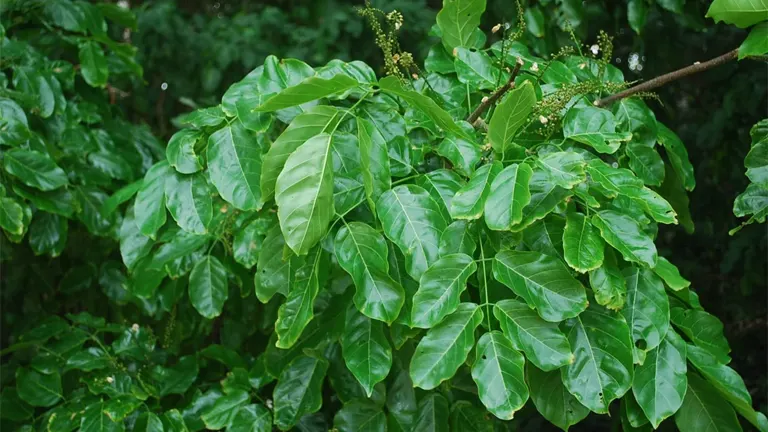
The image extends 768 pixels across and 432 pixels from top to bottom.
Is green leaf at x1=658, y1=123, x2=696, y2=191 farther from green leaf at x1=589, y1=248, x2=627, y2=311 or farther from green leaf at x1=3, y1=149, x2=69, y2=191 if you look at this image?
green leaf at x1=3, y1=149, x2=69, y2=191

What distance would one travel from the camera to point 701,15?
2.20 meters

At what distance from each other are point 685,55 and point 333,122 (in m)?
1.78

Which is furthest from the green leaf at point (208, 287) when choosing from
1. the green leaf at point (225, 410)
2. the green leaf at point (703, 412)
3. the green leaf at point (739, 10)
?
the green leaf at point (739, 10)

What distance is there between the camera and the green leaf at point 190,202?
1352 millimetres

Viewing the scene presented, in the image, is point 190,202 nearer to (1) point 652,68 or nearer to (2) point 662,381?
(2) point 662,381

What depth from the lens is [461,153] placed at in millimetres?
1243

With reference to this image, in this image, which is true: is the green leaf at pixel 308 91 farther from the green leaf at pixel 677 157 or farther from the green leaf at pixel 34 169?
the green leaf at pixel 34 169

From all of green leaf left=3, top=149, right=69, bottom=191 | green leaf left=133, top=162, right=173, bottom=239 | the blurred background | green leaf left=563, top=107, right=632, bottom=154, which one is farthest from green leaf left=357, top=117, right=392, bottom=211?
green leaf left=3, top=149, right=69, bottom=191

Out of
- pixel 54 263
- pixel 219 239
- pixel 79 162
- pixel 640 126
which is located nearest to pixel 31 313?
pixel 54 263

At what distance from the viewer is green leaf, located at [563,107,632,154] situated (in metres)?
1.29

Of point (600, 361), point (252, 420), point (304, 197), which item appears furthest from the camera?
point (252, 420)

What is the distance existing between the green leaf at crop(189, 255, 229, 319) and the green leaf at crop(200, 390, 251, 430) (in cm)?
17

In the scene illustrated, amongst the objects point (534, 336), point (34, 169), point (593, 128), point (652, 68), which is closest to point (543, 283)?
point (534, 336)

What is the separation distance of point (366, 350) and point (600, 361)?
13.8 inches
